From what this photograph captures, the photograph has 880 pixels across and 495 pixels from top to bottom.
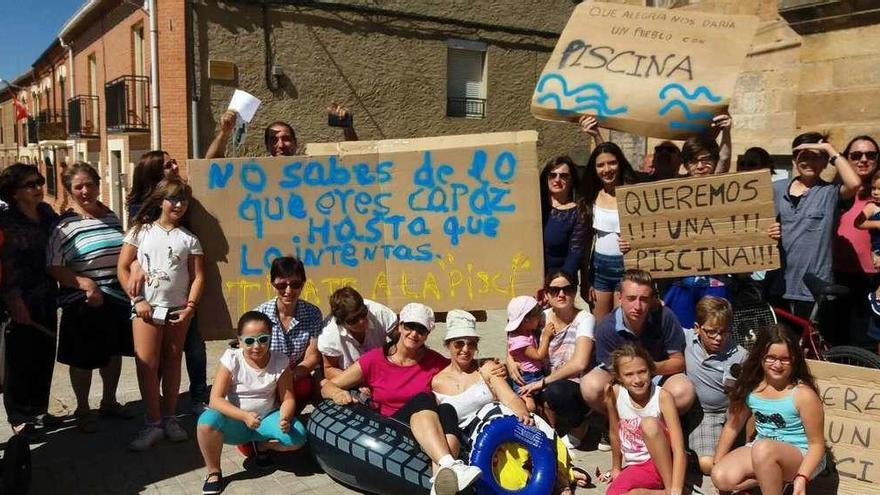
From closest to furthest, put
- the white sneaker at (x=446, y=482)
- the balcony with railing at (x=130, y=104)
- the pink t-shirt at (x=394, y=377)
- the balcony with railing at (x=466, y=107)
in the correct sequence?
the white sneaker at (x=446, y=482), the pink t-shirt at (x=394, y=377), the balcony with railing at (x=130, y=104), the balcony with railing at (x=466, y=107)

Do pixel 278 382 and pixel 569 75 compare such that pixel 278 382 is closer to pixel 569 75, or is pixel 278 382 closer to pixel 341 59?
pixel 569 75

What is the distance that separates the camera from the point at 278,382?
3.95 m

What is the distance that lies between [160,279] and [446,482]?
208 cm

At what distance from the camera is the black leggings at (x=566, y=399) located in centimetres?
416

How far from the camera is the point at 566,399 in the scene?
416cm

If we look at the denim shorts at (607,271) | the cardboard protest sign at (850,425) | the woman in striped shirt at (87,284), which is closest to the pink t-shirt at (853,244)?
the cardboard protest sign at (850,425)

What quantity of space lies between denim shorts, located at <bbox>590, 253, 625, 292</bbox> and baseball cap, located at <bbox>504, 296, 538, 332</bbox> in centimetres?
54

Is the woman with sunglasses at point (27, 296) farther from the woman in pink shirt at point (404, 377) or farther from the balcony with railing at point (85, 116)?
the balcony with railing at point (85, 116)

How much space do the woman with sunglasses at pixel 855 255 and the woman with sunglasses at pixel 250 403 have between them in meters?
3.54

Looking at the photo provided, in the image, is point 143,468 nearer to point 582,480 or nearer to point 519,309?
point 519,309

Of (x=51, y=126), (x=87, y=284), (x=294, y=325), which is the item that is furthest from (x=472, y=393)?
(x=51, y=126)

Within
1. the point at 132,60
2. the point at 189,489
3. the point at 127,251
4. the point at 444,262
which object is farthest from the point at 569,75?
the point at 132,60

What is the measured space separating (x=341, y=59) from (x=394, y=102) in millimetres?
1254

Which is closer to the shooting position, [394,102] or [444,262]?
[444,262]
